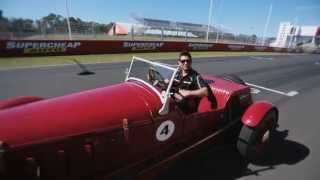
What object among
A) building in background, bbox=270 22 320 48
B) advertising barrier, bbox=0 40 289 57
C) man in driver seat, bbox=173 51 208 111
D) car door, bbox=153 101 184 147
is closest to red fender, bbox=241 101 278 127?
man in driver seat, bbox=173 51 208 111

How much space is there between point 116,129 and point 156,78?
115 centimetres

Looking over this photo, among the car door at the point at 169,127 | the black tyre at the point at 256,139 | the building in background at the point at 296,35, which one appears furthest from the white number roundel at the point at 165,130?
the building in background at the point at 296,35

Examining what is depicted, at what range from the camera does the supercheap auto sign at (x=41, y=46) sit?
49.3 feet

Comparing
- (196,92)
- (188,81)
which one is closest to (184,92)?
(196,92)

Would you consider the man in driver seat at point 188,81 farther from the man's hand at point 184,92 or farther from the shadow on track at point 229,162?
the shadow on track at point 229,162

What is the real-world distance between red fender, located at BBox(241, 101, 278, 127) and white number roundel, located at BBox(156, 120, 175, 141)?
1453 millimetres

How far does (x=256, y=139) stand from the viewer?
4.84 m

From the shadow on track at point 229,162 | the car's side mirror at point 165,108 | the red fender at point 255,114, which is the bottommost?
the shadow on track at point 229,162

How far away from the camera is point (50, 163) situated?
274 centimetres

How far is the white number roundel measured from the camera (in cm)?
365

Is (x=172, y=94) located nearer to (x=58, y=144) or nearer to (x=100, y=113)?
(x=100, y=113)

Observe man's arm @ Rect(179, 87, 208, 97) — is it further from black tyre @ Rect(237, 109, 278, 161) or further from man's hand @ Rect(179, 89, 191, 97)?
black tyre @ Rect(237, 109, 278, 161)

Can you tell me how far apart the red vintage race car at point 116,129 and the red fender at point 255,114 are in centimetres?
1

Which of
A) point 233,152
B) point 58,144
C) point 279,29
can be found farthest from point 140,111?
point 279,29
